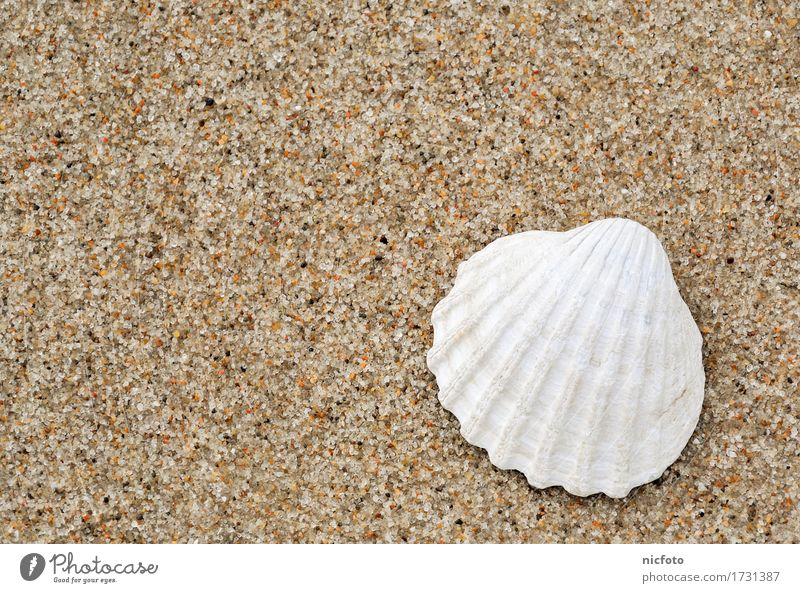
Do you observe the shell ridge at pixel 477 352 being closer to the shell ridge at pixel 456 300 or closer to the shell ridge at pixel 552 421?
the shell ridge at pixel 456 300

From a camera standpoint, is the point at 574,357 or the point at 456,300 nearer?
the point at 574,357

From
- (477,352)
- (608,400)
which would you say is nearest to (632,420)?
(608,400)

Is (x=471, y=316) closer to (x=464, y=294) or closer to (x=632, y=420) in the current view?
(x=464, y=294)

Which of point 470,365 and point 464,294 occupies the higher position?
point 464,294

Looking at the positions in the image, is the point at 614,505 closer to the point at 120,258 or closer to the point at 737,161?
the point at 737,161

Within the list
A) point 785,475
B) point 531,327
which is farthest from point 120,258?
point 785,475

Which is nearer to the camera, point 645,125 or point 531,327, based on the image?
point 531,327
